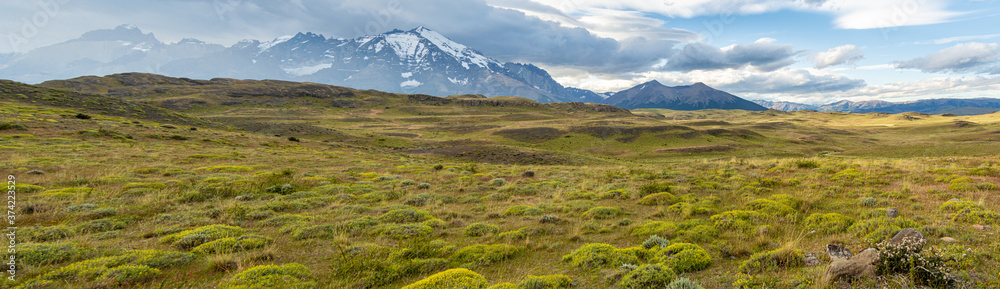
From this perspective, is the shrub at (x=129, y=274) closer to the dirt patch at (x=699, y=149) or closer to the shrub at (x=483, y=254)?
the shrub at (x=483, y=254)

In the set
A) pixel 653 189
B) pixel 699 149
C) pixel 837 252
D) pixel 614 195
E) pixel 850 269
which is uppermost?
pixel 850 269

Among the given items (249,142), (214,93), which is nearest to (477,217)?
(249,142)

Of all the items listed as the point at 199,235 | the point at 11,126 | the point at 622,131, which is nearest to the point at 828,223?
the point at 199,235

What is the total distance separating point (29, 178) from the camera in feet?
41.8

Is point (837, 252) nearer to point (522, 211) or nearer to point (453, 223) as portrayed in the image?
point (522, 211)

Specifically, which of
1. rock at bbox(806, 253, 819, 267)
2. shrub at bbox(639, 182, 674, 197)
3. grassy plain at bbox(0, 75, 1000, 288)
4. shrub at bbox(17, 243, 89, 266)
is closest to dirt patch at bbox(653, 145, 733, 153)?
grassy plain at bbox(0, 75, 1000, 288)

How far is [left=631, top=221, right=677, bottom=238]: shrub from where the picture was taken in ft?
26.7

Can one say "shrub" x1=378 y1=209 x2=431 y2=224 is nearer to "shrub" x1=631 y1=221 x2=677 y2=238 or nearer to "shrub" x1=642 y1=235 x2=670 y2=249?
"shrub" x1=631 y1=221 x2=677 y2=238

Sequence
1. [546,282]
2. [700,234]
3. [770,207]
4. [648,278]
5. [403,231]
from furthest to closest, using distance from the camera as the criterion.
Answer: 1. [770,207]
2. [403,231]
3. [700,234]
4. [546,282]
5. [648,278]

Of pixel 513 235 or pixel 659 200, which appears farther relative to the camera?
pixel 659 200

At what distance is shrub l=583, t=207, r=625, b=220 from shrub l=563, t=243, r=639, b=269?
3.15m

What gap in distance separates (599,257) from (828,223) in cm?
596

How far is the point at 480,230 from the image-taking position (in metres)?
8.75

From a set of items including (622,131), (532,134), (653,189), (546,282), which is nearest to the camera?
(546,282)
